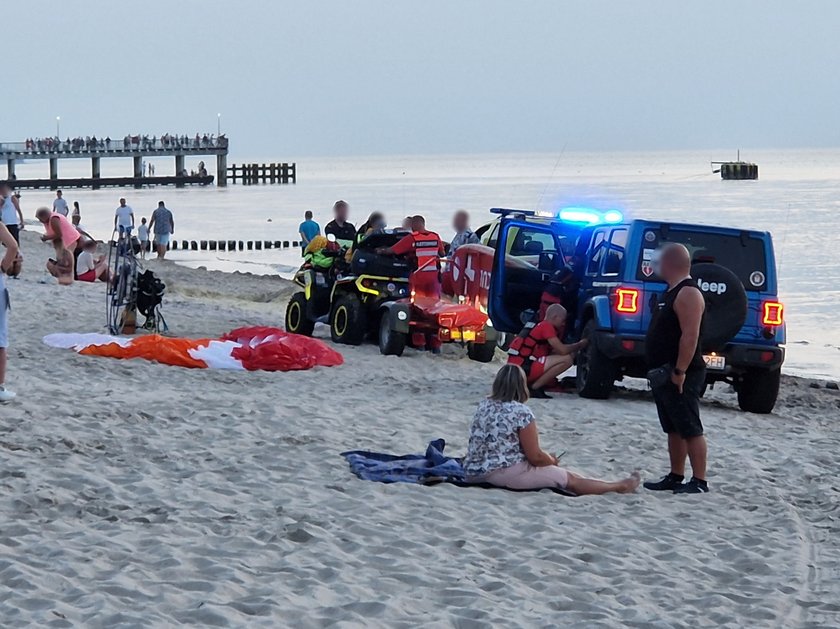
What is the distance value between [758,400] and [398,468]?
17.9ft

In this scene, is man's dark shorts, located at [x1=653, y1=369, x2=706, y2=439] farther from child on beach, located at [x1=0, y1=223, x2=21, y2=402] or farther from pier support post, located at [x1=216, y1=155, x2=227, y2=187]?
pier support post, located at [x1=216, y1=155, x2=227, y2=187]

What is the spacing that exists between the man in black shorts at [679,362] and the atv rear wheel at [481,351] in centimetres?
690

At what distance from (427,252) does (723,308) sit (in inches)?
219

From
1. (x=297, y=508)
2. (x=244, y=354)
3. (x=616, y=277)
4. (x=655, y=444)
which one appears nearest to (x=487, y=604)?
(x=297, y=508)

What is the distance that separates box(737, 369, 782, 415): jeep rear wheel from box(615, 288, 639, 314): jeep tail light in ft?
4.77

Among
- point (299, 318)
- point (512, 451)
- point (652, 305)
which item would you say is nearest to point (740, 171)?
point (299, 318)

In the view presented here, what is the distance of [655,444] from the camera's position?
33.6ft

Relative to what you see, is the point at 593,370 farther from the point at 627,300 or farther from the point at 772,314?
the point at 772,314

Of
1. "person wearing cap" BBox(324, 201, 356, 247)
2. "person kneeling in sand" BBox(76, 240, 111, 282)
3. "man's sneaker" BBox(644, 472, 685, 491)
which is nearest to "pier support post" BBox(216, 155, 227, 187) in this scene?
"person kneeling in sand" BBox(76, 240, 111, 282)

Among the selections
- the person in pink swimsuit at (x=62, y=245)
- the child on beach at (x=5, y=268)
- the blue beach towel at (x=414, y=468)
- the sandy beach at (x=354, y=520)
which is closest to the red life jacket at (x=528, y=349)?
the sandy beach at (x=354, y=520)

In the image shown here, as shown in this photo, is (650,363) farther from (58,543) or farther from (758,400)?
(758,400)

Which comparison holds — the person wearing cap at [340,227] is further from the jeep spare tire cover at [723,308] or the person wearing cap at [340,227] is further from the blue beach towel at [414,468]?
the blue beach towel at [414,468]

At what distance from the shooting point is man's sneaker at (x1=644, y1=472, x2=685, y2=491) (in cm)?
850

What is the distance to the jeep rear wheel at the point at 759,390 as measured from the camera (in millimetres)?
12586
